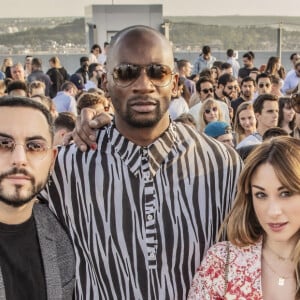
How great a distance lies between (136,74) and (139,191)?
47cm

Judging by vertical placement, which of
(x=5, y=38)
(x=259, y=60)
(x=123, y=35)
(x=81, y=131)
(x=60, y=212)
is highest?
(x=5, y=38)

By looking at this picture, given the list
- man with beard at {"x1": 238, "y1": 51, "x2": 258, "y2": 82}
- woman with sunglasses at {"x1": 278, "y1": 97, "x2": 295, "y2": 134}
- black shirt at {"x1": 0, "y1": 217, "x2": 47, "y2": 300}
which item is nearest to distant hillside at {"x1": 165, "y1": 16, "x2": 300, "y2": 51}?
man with beard at {"x1": 238, "y1": 51, "x2": 258, "y2": 82}

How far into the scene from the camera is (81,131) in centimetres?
242

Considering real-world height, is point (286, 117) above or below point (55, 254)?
above

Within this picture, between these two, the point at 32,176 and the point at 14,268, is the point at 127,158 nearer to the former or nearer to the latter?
the point at 32,176

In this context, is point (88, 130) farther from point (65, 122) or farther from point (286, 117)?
point (286, 117)

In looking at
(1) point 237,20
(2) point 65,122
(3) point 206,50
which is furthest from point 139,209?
(1) point 237,20

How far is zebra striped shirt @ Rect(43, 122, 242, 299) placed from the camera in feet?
7.55

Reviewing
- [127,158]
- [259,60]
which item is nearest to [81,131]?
[127,158]

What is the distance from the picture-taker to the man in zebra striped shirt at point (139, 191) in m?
2.26

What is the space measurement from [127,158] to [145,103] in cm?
25

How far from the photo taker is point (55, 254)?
7.23 feet

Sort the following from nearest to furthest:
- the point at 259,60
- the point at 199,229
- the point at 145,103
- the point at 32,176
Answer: the point at 32,176 → the point at 145,103 → the point at 199,229 → the point at 259,60

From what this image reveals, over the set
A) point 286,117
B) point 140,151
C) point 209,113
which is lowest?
point 140,151
